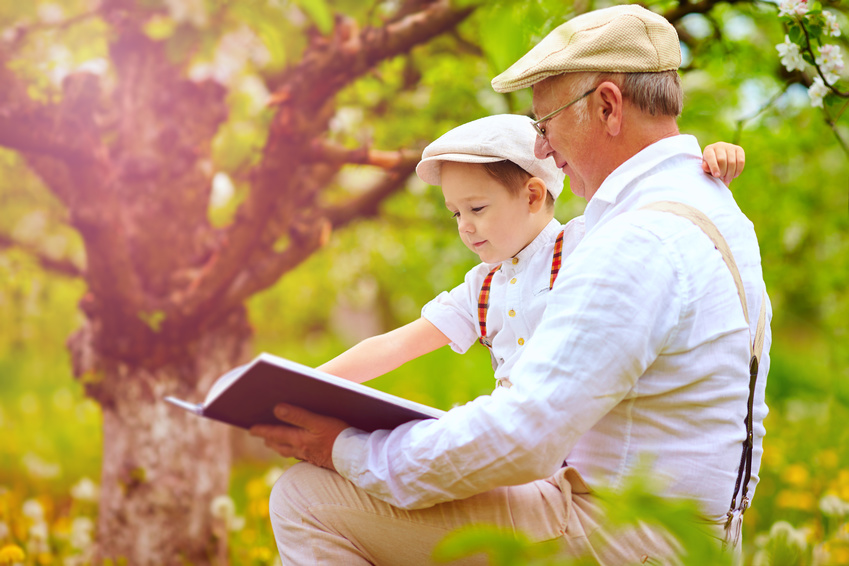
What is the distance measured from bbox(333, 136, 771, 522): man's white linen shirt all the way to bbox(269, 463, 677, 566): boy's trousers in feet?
0.23

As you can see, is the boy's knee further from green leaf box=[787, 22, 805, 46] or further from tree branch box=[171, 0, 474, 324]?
tree branch box=[171, 0, 474, 324]

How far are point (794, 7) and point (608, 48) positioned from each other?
0.87m

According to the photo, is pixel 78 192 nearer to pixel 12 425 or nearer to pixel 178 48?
pixel 178 48

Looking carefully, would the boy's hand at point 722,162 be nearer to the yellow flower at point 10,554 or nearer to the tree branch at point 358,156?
the tree branch at point 358,156

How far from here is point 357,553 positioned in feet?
4.76

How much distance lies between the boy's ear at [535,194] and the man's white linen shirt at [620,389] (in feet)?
1.75

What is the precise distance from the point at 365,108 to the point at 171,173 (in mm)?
1393

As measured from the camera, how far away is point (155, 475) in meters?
4.26

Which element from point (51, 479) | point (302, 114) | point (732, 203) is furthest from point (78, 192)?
point (732, 203)

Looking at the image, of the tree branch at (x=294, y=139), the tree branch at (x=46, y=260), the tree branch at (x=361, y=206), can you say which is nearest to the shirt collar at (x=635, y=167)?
the tree branch at (x=294, y=139)

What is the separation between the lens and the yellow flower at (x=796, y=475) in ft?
13.1

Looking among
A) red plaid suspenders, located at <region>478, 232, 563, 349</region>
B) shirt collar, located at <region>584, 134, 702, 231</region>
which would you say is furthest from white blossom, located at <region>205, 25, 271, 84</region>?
shirt collar, located at <region>584, 134, 702, 231</region>

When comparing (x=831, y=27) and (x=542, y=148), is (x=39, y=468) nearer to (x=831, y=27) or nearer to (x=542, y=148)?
(x=542, y=148)

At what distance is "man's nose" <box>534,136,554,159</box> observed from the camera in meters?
1.71
